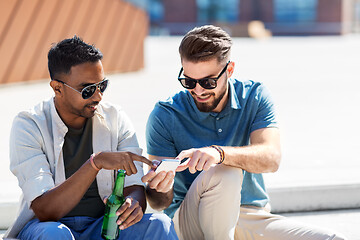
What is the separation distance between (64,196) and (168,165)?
0.59 metres

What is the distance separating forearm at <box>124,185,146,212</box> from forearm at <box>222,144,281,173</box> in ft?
1.74

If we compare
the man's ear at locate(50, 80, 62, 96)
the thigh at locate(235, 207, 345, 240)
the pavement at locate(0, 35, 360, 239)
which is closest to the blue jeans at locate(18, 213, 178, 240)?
the thigh at locate(235, 207, 345, 240)

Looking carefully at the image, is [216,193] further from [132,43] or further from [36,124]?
[132,43]

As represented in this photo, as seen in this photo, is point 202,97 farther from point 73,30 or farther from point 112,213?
point 73,30

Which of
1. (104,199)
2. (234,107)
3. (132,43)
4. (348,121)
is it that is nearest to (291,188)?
(234,107)

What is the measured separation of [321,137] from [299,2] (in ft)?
167

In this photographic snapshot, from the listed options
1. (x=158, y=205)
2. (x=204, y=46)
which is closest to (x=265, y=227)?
(x=158, y=205)

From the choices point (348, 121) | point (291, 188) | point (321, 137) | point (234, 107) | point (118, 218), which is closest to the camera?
point (118, 218)

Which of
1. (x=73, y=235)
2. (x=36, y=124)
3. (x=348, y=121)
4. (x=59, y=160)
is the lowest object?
(x=348, y=121)

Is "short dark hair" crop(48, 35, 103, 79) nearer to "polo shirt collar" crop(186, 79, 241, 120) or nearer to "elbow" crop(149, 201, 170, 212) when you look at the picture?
"polo shirt collar" crop(186, 79, 241, 120)

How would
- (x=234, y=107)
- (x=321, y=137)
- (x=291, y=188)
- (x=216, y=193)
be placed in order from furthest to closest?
(x=321, y=137) → (x=291, y=188) → (x=234, y=107) → (x=216, y=193)

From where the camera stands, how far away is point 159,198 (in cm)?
352

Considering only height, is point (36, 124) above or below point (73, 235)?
above

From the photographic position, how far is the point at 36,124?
335cm
